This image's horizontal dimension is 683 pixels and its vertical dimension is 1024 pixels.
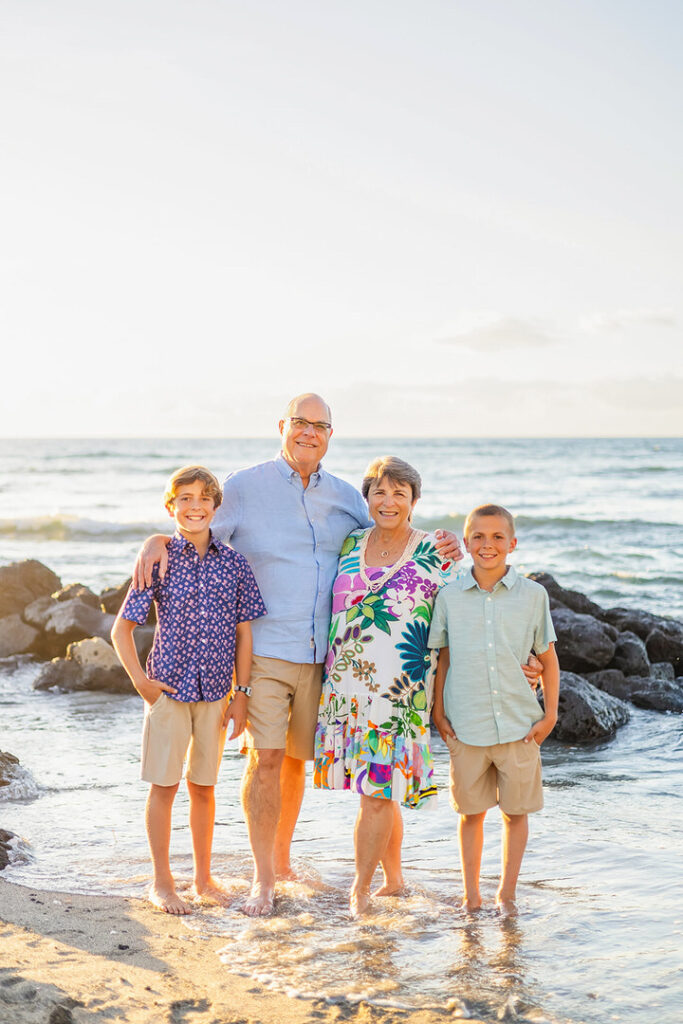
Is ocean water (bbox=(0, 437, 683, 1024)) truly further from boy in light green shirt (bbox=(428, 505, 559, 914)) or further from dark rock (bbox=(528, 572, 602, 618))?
dark rock (bbox=(528, 572, 602, 618))

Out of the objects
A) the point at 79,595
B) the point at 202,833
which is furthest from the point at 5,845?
the point at 79,595

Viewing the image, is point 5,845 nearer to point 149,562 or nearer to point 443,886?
point 149,562

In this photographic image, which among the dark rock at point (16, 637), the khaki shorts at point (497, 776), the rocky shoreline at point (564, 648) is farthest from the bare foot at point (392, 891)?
the dark rock at point (16, 637)

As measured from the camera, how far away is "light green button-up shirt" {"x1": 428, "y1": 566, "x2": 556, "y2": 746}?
4602 mm

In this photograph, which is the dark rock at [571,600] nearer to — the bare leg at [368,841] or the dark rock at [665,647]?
the dark rock at [665,647]

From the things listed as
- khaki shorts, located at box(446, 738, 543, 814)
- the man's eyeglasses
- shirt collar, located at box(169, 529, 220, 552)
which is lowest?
khaki shorts, located at box(446, 738, 543, 814)

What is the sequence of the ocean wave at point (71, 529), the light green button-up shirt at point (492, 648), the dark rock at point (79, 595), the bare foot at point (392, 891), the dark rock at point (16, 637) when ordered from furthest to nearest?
the ocean wave at point (71, 529), the dark rock at point (79, 595), the dark rock at point (16, 637), the bare foot at point (392, 891), the light green button-up shirt at point (492, 648)

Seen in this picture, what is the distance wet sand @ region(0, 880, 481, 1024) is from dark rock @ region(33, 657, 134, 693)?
523 centimetres

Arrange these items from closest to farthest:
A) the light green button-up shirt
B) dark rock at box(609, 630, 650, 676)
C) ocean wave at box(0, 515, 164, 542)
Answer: the light green button-up shirt, dark rock at box(609, 630, 650, 676), ocean wave at box(0, 515, 164, 542)

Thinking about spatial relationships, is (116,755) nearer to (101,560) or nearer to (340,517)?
(340,517)

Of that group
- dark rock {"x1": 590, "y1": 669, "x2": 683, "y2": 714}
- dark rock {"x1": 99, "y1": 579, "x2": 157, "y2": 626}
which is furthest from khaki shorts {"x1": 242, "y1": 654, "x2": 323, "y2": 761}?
dark rock {"x1": 99, "y1": 579, "x2": 157, "y2": 626}

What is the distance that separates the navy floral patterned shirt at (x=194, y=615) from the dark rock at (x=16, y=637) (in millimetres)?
7592

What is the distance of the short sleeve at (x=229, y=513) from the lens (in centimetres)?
502

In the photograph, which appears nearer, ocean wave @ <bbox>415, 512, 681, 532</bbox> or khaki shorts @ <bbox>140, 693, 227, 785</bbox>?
khaki shorts @ <bbox>140, 693, 227, 785</bbox>
